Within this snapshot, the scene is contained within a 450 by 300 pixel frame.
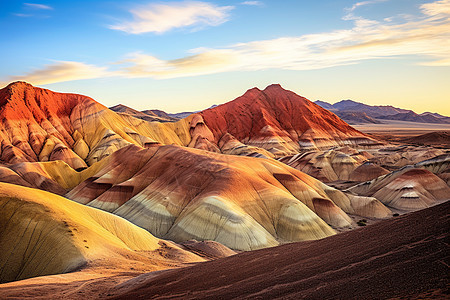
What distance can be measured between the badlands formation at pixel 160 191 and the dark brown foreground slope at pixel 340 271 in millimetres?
748

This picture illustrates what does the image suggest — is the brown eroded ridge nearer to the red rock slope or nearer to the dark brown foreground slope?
the dark brown foreground slope

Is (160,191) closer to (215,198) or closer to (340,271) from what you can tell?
(215,198)

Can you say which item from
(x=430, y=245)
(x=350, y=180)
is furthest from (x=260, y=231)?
(x=350, y=180)

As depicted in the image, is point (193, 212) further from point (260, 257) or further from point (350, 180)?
point (350, 180)

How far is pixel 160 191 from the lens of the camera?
6309 centimetres

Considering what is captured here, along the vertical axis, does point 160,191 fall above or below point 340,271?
below

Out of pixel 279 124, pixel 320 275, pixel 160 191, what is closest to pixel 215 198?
pixel 160 191

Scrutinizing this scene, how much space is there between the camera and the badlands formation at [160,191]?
30.7 metres

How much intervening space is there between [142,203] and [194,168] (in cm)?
1172

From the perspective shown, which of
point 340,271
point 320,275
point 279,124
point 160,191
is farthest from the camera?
point 279,124

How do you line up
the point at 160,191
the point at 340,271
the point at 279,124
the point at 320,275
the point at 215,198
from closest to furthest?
the point at 340,271 < the point at 320,275 < the point at 215,198 < the point at 160,191 < the point at 279,124

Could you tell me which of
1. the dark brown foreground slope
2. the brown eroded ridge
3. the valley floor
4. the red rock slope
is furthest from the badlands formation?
the red rock slope

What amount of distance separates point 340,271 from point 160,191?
51897 mm

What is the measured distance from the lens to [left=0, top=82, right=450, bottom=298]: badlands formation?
101ft
